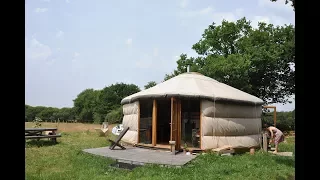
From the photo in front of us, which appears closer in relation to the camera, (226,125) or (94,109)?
(226,125)

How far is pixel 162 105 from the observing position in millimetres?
9328

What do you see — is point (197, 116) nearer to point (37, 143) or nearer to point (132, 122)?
point (132, 122)

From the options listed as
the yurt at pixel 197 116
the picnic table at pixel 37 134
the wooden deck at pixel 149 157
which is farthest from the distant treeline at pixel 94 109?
the wooden deck at pixel 149 157

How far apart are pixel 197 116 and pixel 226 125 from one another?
3.38ft

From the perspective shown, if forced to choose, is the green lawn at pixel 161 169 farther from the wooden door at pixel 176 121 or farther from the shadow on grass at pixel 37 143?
the shadow on grass at pixel 37 143

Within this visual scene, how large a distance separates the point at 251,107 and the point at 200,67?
8.96 meters

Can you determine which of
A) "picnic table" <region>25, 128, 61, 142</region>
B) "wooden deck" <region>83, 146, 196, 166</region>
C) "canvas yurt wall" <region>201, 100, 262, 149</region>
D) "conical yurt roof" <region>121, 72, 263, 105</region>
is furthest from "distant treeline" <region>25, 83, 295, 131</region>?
"wooden deck" <region>83, 146, 196, 166</region>

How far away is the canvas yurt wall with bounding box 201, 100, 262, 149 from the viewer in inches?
270

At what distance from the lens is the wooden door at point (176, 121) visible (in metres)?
6.89

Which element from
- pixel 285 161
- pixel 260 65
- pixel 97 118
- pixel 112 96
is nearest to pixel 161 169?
pixel 285 161

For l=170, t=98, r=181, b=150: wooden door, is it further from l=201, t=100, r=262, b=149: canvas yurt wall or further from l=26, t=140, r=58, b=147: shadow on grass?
l=26, t=140, r=58, b=147: shadow on grass

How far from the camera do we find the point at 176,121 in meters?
6.93
